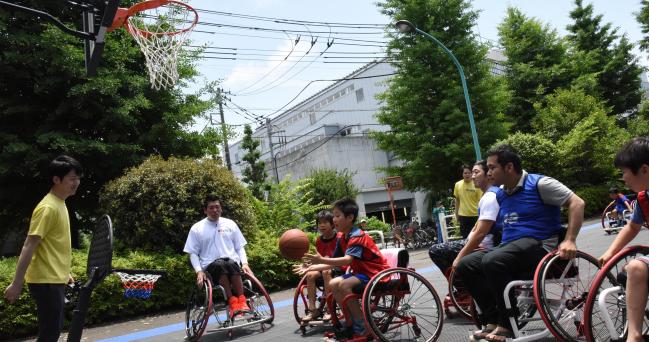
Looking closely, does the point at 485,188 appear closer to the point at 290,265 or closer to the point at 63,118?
the point at 290,265

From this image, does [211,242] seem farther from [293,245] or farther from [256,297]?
[293,245]

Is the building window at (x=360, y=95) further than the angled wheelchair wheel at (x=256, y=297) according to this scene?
Yes

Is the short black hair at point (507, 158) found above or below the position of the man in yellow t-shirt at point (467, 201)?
above

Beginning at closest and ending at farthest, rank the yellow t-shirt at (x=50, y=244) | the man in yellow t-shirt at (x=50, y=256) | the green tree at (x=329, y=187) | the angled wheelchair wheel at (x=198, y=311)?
1. the man in yellow t-shirt at (x=50, y=256)
2. the yellow t-shirt at (x=50, y=244)
3. the angled wheelchair wheel at (x=198, y=311)
4. the green tree at (x=329, y=187)

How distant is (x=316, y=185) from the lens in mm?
29250

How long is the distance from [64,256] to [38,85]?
8734 mm

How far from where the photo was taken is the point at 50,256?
151 inches

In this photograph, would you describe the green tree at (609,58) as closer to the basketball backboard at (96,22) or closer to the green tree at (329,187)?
the green tree at (329,187)

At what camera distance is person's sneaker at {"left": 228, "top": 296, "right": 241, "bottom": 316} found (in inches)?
238

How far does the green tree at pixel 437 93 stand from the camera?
19.9m

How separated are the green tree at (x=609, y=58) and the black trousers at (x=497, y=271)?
101ft

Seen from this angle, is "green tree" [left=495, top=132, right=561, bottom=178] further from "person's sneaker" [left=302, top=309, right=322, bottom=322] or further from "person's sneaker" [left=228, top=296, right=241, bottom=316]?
"person's sneaker" [left=228, top=296, right=241, bottom=316]

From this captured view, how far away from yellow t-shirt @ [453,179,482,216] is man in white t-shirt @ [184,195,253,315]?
3.18m

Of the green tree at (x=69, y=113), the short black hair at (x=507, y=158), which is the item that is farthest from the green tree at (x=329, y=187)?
the short black hair at (x=507, y=158)
